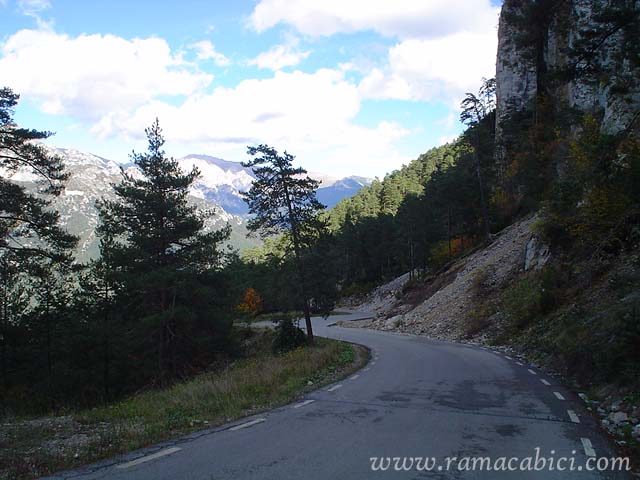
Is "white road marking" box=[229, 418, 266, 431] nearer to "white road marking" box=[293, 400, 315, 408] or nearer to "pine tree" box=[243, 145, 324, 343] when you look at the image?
"white road marking" box=[293, 400, 315, 408]

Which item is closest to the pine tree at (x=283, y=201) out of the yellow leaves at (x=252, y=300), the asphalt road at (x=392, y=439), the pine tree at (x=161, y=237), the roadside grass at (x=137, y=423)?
the pine tree at (x=161, y=237)

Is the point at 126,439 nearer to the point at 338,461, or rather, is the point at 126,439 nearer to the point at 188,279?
the point at 338,461

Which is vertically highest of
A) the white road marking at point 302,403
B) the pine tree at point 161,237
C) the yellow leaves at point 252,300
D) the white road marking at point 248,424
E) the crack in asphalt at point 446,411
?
the pine tree at point 161,237

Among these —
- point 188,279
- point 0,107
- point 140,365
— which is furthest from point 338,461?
point 140,365

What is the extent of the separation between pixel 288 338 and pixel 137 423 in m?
16.6

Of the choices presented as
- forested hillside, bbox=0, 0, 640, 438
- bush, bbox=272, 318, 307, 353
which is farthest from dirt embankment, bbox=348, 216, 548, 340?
bush, bbox=272, 318, 307, 353

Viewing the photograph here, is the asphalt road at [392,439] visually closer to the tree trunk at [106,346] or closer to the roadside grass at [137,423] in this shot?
the roadside grass at [137,423]

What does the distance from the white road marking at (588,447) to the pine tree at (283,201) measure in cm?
1833

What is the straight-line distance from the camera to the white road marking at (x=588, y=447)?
241 inches

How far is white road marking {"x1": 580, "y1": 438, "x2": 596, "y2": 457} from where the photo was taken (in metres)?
6.11

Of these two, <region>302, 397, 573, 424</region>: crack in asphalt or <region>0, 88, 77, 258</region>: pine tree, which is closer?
<region>302, 397, 573, 424</region>: crack in asphalt

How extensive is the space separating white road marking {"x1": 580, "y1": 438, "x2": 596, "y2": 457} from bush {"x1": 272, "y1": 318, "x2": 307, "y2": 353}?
60.7 ft

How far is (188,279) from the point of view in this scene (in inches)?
1025

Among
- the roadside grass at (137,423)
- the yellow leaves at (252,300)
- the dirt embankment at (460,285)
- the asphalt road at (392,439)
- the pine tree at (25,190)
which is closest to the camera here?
the asphalt road at (392,439)
